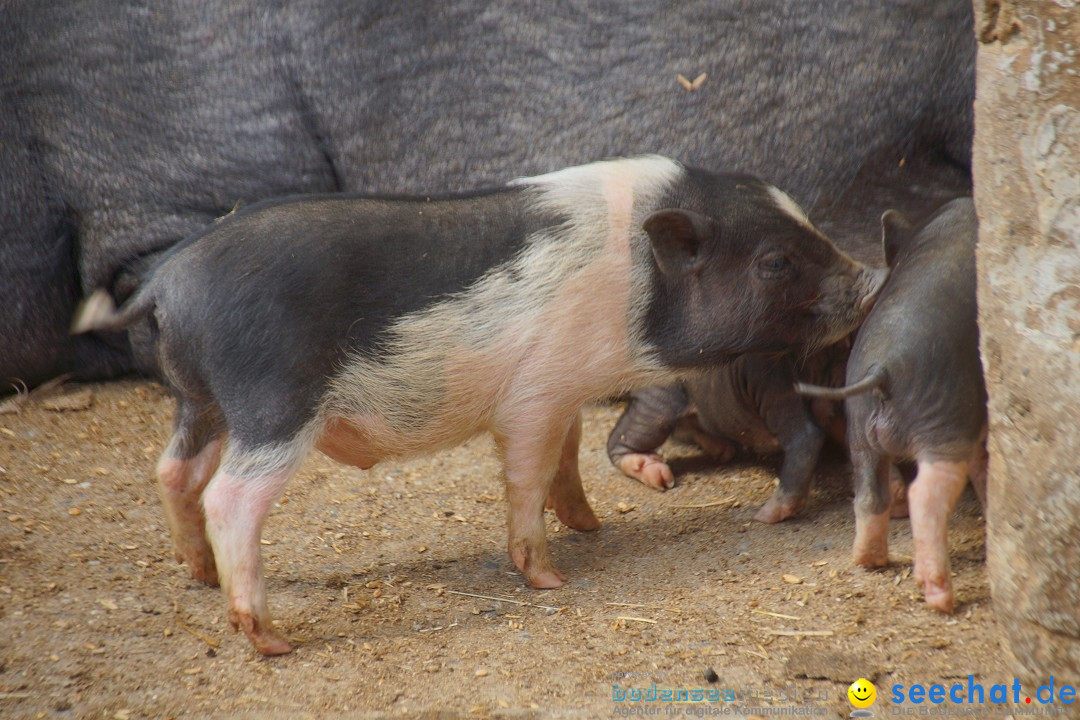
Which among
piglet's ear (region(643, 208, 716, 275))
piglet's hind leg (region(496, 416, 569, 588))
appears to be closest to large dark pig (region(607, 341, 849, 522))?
piglet's ear (region(643, 208, 716, 275))

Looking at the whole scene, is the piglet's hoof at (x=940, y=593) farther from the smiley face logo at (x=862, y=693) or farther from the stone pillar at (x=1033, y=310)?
the stone pillar at (x=1033, y=310)

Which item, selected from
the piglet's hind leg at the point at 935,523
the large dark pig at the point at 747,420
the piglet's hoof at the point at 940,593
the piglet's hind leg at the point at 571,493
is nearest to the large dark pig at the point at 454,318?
the piglet's hind leg at the point at 571,493

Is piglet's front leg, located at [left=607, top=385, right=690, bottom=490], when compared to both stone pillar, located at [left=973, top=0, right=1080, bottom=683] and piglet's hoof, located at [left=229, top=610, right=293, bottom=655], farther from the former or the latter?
stone pillar, located at [left=973, top=0, right=1080, bottom=683]

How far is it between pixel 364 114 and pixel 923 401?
100 inches

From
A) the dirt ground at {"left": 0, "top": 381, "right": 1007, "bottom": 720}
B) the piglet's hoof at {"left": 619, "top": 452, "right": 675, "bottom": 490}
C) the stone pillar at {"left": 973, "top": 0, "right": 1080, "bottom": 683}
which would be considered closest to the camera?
the stone pillar at {"left": 973, "top": 0, "right": 1080, "bottom": 683}

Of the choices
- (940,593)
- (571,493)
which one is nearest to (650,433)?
(571,493)

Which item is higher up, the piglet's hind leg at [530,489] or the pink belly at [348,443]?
the pink belly at [348,443]

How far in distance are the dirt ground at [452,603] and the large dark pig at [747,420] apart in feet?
0.27

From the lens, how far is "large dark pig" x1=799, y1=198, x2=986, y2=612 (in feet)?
9.59

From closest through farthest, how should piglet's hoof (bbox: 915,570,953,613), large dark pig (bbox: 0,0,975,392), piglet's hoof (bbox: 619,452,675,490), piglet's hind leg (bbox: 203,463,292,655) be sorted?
piglet's hind leg (bbox: 203,463,292,655) < piglet's hoof (bbox: 915,570,953,613) < piglet's hoof (bbox: 619,452,675,490) < large dark pig (bbox: 0,0,975,392)

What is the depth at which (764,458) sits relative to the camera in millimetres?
4293

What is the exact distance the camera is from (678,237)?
313 centimetres

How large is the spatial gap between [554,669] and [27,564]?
1629 mm

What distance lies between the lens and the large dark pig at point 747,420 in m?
3.74
